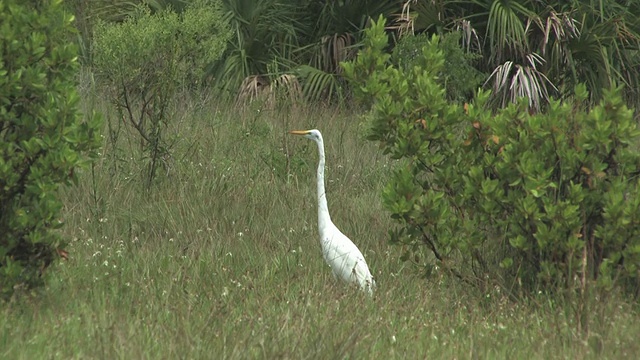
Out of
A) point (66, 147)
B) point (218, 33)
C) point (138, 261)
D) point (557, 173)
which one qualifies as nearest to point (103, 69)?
point (218, 33)

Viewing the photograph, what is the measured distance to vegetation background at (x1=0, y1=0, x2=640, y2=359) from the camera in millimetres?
4785

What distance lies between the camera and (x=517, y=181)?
5598 mm

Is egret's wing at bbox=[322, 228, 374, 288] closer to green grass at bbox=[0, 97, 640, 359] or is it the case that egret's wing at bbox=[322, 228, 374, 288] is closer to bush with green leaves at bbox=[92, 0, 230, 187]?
green grass at bbox=[0, 97, 640, 359]

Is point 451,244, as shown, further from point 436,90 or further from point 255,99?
point 255,99

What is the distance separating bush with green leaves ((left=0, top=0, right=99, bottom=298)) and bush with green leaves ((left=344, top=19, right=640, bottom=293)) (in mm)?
1576

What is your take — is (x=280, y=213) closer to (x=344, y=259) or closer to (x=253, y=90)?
(x=344, y=259)

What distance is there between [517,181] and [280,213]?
8.07 ft


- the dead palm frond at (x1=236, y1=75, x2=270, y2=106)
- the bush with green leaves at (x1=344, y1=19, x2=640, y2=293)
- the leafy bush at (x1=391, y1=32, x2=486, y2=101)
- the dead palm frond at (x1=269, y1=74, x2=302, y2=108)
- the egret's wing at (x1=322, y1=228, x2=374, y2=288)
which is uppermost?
the bush with green leaves at (x1=344, y1=19, x2=640, y2=293)

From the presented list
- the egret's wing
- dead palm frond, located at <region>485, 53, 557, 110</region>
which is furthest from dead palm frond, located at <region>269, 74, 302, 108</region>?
the egret's wing

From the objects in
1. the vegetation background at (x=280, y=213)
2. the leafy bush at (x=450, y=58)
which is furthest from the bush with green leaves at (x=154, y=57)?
the leafy bush at (x=450, y=58)

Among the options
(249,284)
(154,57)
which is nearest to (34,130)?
(249,284)

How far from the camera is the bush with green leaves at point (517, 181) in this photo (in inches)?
218

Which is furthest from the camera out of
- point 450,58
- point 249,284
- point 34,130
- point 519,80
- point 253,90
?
point 253,90

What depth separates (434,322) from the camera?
17.4 feet
